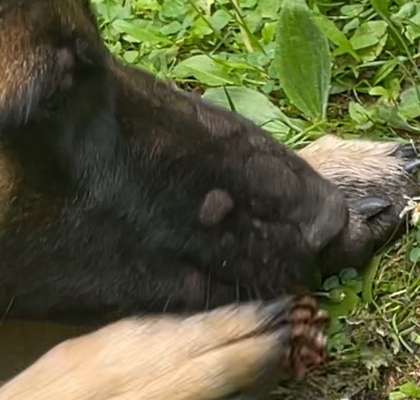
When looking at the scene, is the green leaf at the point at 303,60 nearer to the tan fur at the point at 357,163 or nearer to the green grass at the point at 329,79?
the green grass at the point at 329,79

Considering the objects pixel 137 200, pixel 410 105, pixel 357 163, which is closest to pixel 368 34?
pixel 410 105

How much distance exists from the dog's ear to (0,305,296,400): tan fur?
1.75 feet

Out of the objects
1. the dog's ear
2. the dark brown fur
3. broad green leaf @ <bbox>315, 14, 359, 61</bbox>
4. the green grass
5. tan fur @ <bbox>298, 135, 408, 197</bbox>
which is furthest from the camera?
broad green leaf @ <bbox>315, 14, 359, 61</bbox>

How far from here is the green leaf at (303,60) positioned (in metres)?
4.23

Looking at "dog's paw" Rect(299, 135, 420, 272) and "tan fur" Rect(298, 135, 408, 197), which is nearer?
"dog's paw" Rect(299, 135, 420, 272)

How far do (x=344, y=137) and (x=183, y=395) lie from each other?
0.99 meters

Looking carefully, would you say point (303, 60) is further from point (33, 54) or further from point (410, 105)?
point (33, 54)

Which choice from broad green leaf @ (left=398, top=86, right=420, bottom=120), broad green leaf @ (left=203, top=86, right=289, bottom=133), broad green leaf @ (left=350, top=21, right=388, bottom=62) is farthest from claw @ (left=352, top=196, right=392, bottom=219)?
broad green leaf @ (left=350, top=21, right=388, bottom=62)

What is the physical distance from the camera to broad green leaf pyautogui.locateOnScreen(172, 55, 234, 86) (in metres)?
4.43

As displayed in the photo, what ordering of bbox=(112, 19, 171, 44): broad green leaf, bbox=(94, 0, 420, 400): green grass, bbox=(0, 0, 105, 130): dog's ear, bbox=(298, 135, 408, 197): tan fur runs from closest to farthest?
bbox=(0, 0, 105, 130): dog's ear, bbox=(94, 0, 420, 400): green grass, bbox=(298, 135, 408, 197): tan fur, bbox=(112, 19, 171, 44): broad green leaf

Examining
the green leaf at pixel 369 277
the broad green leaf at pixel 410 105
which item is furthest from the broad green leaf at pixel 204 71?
the green leaf at pixel 369 277

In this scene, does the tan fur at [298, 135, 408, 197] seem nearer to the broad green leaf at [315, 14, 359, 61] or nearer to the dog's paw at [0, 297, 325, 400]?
the broad green leaf at [315, 14, 359, 61]

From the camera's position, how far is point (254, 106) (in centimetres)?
431

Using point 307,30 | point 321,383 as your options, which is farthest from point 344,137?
point 321,383
